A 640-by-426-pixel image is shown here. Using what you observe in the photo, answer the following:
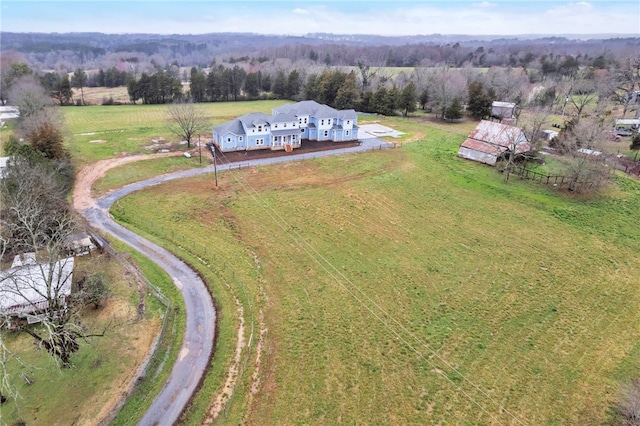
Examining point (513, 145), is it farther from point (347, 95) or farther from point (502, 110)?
point (347, 95)

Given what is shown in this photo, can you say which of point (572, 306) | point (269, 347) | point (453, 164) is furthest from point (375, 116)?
point (269, 347)

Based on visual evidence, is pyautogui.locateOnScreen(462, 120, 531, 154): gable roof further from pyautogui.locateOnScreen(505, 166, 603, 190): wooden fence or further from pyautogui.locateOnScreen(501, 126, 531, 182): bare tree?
pyautogui.locateOnScreen(505, 166, 603, 190): wooden fence

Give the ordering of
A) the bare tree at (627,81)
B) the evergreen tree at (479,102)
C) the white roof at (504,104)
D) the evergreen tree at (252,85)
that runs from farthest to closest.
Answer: the evergreen tree at (252,85) → the bare tree at (627,81) → the white roof at (504,104) → the evergreen tree at (479,102)

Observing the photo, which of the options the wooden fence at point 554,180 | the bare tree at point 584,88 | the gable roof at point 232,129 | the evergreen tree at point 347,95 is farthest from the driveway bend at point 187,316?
the bare tree at point 584,88

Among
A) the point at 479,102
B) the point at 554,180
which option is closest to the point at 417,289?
the point at 554,180

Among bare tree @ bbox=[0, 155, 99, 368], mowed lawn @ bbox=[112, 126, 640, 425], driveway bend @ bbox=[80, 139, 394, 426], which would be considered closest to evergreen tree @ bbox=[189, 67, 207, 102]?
mowed lawn @ bbox=[112, 126, 640, 425]

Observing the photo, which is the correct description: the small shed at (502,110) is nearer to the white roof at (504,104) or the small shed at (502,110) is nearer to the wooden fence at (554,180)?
the white roof at (504,104)
